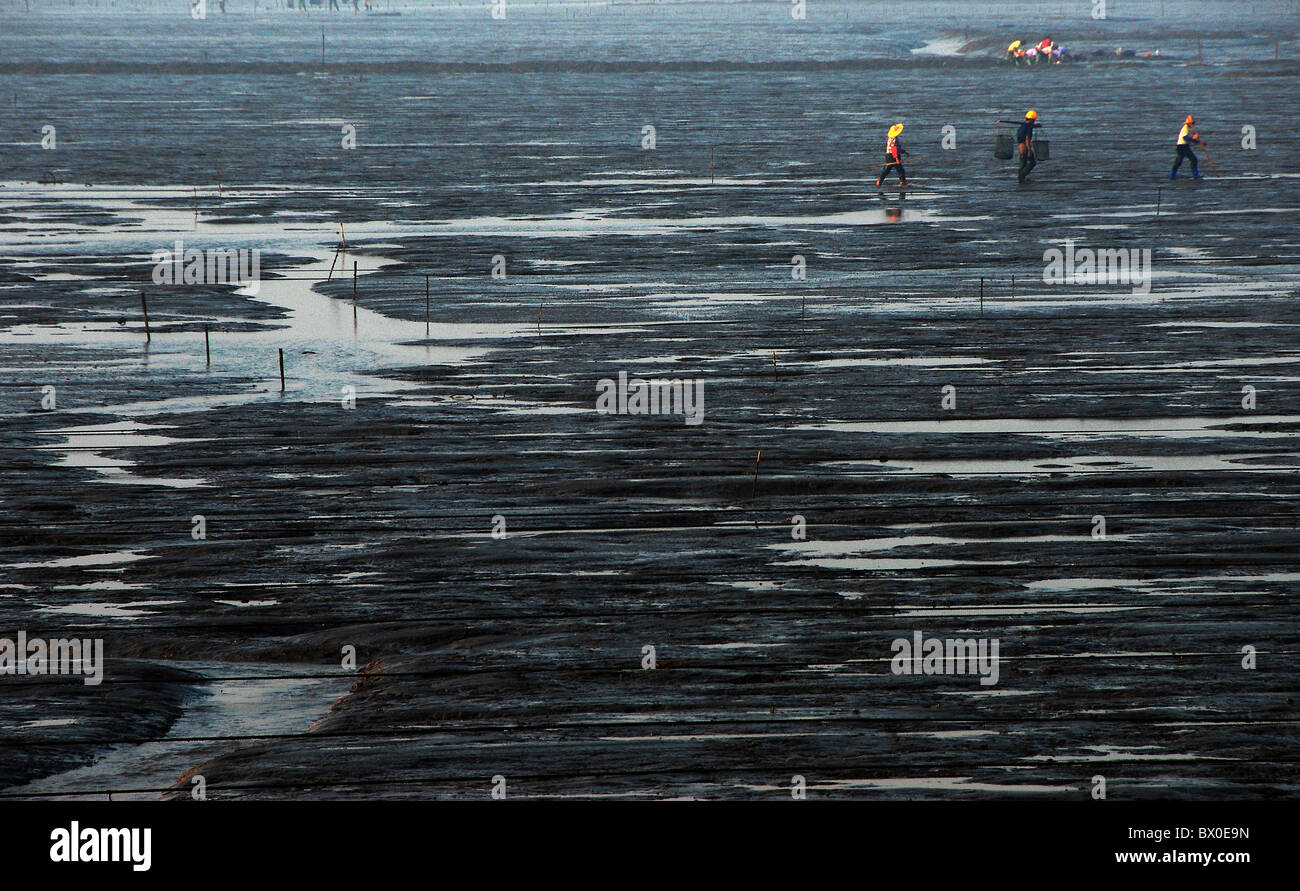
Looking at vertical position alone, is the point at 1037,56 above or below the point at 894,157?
above

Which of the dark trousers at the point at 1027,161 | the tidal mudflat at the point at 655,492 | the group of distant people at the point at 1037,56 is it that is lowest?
the tidal mudflat at the point at 655,492

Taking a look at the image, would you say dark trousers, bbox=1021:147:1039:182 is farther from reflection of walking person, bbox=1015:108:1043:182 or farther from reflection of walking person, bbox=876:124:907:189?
reflection of walking person, bbox=876:124:907:189

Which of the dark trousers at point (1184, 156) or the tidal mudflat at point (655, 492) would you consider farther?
the dark trousers at point (1184, 156)

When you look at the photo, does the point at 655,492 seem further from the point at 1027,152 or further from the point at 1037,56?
the point at 1037,56

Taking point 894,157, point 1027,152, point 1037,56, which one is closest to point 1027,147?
point 1027,152

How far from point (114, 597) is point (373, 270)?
58.8ft

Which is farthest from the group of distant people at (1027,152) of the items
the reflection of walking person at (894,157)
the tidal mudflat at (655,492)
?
the tidal mudflat at (655,492)

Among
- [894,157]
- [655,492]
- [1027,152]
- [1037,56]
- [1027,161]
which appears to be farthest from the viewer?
[1037,56]

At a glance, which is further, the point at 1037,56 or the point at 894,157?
the point at 1037,56

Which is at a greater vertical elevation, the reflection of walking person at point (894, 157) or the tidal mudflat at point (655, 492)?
the reflection of walking person at point (894, 157)

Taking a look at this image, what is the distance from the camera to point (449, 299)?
1125 inches

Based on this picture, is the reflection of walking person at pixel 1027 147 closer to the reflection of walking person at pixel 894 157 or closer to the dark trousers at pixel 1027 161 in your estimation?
the dark trousers at pixel 1027 161

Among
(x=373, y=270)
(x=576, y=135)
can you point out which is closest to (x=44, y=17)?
(x=576, y=135)
